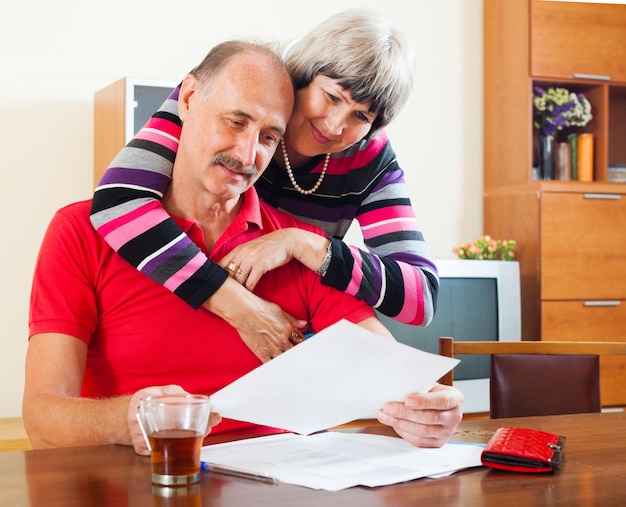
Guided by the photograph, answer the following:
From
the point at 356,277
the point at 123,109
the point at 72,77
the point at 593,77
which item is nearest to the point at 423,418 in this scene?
the point at 356,277

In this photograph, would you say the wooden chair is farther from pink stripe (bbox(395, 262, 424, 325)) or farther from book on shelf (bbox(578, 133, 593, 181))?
book on shelf (bbox(578, 133, 593, 181))

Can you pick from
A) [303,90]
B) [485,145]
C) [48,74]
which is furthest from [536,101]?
[303,90]

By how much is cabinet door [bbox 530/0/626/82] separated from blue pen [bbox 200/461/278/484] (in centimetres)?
367

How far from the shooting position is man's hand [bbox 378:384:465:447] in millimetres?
1253

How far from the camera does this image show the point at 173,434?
0.98 meters

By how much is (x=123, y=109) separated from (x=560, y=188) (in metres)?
2.05

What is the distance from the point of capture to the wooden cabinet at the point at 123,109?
3586mm

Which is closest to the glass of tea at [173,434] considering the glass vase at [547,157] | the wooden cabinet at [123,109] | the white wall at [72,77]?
the wooden cabinet at [123,109]

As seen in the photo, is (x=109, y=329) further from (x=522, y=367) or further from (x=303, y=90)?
(x=522, y=367)

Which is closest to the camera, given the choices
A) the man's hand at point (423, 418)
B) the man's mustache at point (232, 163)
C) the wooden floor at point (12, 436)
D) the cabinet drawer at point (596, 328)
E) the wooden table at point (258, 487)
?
the wooden table at point (258, 487)

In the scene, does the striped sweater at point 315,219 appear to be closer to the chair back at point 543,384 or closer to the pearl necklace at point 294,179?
the pearl necklace at point 294,179

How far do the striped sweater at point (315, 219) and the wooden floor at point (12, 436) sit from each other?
5.85 feet

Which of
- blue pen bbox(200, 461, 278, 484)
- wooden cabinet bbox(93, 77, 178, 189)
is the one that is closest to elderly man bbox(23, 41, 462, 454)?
blue pen bbox(200, 461, 278, 484)

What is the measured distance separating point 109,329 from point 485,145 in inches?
137
